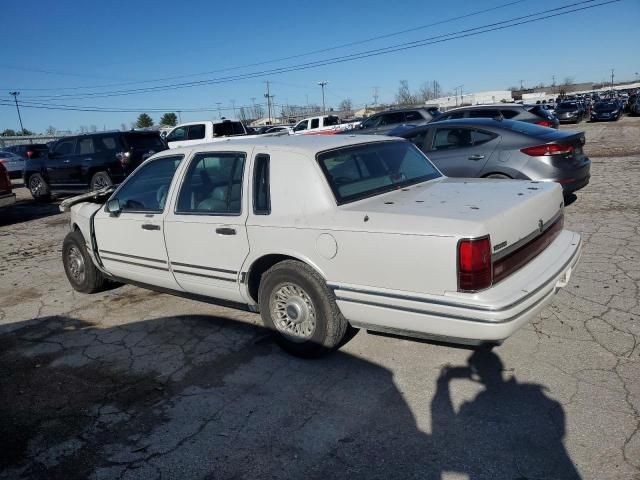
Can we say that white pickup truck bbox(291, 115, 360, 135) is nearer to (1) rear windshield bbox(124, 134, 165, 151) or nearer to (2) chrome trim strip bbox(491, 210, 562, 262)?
(1) rear windshield bbox(124, 134, 165, 151)

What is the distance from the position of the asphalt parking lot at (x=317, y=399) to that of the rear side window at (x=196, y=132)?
47.8 ft

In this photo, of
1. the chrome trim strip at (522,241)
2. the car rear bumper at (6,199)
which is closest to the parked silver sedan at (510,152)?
the chrome trim strip at (522,241)

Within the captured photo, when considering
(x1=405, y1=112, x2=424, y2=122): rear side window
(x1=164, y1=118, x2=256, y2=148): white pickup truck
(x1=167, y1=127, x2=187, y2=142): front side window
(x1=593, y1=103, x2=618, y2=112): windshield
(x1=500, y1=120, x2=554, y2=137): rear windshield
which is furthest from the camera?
(x1=593, y1=103, x2=618, y2=112): windshield

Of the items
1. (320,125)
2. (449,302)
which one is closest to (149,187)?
(449,302)

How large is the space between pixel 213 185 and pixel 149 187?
92cm

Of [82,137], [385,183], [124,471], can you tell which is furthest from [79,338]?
[82,137]

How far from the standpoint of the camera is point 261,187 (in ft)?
12.7

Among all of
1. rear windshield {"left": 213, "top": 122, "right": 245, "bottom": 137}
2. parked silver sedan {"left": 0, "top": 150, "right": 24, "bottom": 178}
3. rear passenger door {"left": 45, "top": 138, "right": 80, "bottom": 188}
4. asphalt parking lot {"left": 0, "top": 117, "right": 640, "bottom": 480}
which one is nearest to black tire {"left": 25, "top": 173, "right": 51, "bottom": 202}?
rear passenger door {"left": 45, "top": 138, "right": 80, "bottom": 188}

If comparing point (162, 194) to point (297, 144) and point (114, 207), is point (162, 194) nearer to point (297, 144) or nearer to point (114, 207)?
point (114, 207)

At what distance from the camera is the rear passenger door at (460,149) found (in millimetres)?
7492

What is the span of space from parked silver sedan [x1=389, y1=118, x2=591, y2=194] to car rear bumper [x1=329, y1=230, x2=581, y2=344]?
3887 mm

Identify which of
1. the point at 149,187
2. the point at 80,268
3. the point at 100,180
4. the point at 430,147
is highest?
the point at 149,187

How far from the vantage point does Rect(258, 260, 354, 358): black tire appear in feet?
11.5

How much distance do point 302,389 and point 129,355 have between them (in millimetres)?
1628
